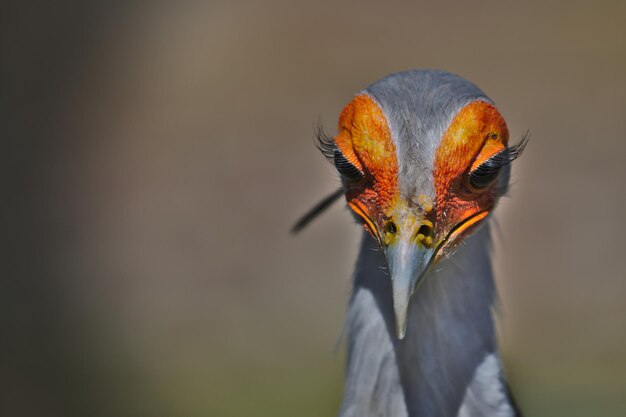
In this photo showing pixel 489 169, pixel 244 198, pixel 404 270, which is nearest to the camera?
pixel 404 270

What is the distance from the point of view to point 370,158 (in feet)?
10.0

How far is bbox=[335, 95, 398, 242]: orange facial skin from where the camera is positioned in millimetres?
2992

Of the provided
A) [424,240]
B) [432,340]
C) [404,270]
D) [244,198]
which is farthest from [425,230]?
[244,198]

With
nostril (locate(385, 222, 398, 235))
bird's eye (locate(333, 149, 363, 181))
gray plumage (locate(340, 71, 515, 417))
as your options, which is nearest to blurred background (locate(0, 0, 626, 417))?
gray plumage (locate(340, 71, 515, 417))

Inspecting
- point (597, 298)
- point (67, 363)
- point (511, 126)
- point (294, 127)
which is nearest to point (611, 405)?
point (597, 298)

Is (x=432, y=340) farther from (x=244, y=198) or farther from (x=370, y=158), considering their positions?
(x=244, y=198)

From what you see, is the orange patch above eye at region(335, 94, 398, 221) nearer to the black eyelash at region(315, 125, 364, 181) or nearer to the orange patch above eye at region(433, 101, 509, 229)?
the black eyelash at region(315, 125, 364, 181)

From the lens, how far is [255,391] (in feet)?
27.8

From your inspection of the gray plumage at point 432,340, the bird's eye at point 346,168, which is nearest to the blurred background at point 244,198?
the gray plumage at point 432,340

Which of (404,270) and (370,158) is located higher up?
(370,158)

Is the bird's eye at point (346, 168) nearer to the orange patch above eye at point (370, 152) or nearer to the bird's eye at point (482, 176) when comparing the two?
the orange patch above eye at point (370, 152)

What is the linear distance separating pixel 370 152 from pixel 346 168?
0.16 m

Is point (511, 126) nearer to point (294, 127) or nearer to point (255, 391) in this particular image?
point (294, 127)

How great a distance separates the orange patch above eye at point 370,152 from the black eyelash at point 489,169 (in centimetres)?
33
